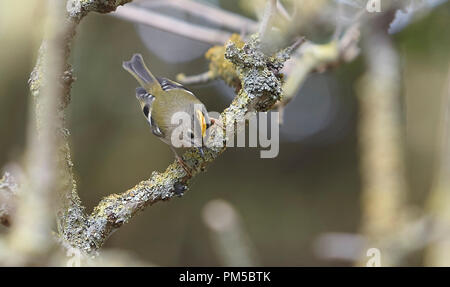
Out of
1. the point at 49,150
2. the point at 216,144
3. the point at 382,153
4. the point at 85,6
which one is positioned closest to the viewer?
the point at 49,150

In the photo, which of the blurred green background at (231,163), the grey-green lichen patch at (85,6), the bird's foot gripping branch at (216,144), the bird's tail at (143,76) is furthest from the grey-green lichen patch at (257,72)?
the blurred green background at (231,163)

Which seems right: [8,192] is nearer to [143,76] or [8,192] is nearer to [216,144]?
[216,144]

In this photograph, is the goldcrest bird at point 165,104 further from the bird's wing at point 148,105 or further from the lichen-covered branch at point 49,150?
the lichen-covered branch at point 49,150

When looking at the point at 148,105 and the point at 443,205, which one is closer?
the point at 443,205

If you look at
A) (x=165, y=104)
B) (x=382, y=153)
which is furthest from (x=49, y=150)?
(x=165, y=104)

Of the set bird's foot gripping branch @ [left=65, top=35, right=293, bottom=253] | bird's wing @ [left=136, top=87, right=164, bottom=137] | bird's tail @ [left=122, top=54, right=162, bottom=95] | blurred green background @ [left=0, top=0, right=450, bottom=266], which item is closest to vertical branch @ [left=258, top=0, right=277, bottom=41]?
bird's foot gripping branch @ [left=65, top=35, right=293, bottom=253]
